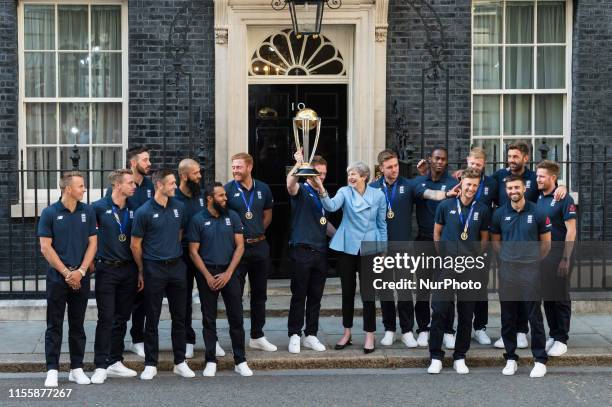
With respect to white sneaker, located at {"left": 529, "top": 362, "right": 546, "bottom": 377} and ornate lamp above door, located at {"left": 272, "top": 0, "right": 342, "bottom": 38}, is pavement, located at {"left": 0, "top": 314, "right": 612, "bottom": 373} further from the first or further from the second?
ornate lamp above door, located at {"left": 272, "top": 0, "right": 342, "bottom": 38}

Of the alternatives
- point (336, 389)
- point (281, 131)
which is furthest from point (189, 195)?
point (281, 131)

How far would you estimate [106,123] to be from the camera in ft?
40.7

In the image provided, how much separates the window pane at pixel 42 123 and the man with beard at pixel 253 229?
152 inches

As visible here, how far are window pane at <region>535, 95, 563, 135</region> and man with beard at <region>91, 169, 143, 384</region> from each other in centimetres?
605

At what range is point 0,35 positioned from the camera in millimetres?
11984

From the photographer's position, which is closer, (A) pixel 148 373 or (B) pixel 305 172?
(A) pixel 148 373

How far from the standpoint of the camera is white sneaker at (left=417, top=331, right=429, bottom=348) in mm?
9594

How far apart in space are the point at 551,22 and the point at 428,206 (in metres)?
4.20

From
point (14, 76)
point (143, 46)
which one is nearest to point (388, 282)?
point (143, 46)

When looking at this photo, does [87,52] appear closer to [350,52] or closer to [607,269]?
[350,52]

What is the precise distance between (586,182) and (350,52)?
11.0ft

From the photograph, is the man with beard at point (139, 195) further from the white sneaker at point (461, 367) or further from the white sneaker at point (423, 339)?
the white sneaker at point (461, 367)

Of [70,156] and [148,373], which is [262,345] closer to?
[148,373]

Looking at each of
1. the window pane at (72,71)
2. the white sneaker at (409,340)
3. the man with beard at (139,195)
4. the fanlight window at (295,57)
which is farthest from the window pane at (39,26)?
the white sneaker at (409,340)
